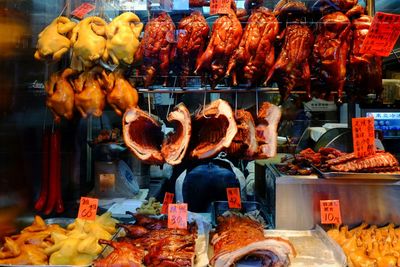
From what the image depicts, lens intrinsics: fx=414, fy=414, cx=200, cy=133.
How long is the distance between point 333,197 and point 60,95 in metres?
2.47

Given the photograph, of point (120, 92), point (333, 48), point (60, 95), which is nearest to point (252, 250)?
point (120, 92)

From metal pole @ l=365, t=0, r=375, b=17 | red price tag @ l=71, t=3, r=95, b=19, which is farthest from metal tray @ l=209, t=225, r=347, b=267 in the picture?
red price tag @ l=71, t=3, r=95, b=19

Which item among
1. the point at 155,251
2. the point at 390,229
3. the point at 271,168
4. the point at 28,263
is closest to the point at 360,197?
the point at 390,229

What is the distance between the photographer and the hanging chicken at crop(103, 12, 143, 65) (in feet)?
11.0

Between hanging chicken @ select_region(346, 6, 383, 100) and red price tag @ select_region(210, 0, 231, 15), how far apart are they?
3.37 feet

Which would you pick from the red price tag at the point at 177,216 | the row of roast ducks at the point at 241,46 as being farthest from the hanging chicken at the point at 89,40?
the red price tag at the point at 177,216

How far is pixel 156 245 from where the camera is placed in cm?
302

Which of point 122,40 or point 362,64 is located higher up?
point 122,40

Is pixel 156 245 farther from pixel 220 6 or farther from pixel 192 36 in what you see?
pixel 220 6

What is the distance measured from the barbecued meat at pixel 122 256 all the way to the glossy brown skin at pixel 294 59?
1.71 metres

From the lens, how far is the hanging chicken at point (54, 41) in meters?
3.45

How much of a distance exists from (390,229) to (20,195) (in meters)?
3.22

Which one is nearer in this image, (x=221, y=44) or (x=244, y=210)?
(x=221, y=44)

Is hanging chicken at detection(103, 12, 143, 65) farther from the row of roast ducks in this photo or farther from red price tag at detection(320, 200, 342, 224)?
red price tag at detection(320, 200, 342, 224)
